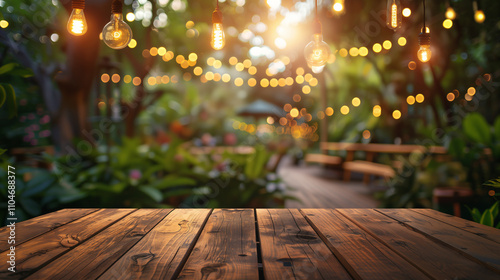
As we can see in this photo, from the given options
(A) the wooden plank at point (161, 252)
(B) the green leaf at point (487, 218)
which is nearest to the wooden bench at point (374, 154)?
(B) the green leaf at point (487, 218)

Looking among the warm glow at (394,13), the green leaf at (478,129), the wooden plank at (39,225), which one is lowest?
the wooden plank at (39,225)

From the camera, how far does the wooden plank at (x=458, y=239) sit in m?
0.98

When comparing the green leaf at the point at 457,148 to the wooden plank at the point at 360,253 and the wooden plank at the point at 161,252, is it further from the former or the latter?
the wooden plank at the point at 161,252

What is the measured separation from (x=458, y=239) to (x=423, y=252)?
0.22 meters

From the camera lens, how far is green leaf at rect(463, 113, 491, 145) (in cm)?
360

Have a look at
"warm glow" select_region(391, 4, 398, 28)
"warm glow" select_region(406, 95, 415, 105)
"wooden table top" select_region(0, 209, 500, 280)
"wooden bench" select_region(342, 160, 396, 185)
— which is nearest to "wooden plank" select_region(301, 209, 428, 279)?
"wooden table top" select_region(0, 209, 500, 280)

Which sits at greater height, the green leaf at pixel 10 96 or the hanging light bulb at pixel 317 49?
the hanging light bulb at pixel 317 49

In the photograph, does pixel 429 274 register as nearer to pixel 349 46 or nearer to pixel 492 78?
pixel 349 46

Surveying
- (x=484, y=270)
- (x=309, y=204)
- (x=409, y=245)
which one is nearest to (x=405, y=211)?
(x=409, y=245)

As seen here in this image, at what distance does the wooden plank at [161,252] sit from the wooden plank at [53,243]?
0.65ft

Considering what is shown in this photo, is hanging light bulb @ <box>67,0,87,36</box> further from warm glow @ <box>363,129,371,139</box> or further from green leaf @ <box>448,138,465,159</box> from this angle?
warm glow @ <box>363,129,371,139</box>

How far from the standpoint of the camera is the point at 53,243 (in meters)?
1.12

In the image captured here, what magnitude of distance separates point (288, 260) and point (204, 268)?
0.74 ft

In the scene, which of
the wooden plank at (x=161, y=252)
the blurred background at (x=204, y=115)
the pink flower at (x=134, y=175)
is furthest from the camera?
the pink flower at (x=134, y=175)
